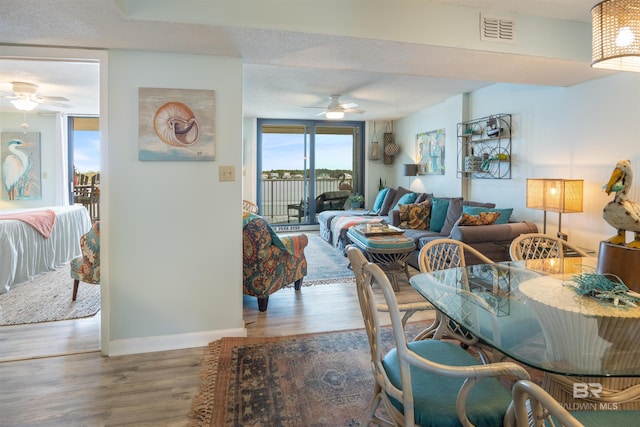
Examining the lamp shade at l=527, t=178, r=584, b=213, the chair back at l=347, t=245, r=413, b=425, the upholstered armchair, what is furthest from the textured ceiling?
the chair back at l=347, t=245, r=413, b=425

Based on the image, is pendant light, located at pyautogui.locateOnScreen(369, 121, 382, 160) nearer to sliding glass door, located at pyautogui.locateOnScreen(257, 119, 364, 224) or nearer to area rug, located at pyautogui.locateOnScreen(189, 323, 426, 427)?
sliding glass door, located at pyautogui.locateOnScreen(257, 119, 364, 224)

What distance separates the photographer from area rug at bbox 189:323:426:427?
72.2 inches

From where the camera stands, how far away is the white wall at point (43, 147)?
244 inches

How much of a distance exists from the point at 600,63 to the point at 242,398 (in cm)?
248

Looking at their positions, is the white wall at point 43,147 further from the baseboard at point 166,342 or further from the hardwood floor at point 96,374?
the baseboard at point 166,342

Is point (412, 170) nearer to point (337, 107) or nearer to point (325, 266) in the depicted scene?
point (337, 107)

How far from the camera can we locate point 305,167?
25.7 feet

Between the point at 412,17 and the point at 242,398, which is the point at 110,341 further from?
the point at 412,17

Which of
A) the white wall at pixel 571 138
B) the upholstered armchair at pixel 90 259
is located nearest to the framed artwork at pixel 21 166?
the upholstered armchair at pixel 90 259

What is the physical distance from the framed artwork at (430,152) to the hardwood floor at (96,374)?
343 centimetres

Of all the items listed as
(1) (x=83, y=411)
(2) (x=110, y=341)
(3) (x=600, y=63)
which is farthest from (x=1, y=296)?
(3) (x=600, y=63)

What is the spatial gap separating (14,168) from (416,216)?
6817mm

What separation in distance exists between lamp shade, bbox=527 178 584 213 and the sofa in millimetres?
474

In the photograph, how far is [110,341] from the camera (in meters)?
2.51
